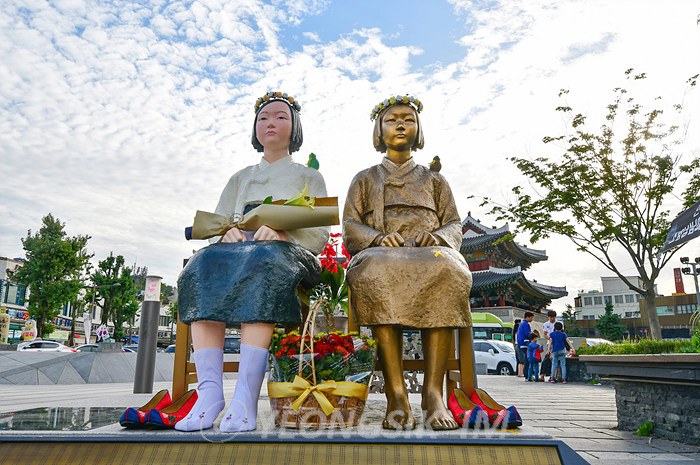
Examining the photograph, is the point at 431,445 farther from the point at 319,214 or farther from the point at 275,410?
the point at 319,214

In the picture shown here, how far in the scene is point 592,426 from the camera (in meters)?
4.07

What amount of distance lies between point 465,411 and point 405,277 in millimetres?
686

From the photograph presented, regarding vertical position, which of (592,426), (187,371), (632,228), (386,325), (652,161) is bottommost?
(592,426)

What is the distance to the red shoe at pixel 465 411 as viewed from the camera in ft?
6.57

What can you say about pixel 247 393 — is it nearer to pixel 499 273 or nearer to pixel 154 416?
pixel 154 416

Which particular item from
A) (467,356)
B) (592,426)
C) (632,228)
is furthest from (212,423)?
(632,228)

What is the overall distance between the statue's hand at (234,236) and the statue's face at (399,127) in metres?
1.08

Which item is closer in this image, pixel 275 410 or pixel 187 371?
pixel 275 410

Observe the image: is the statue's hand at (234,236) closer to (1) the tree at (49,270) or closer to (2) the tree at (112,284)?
(1) the tree at (49,270)

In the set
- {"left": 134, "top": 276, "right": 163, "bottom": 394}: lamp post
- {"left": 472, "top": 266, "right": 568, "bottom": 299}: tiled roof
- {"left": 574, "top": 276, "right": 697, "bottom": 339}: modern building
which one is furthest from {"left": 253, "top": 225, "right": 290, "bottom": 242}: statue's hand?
{"left": 574, "top": 276, "right": 697, "bottom": 339}: modern building

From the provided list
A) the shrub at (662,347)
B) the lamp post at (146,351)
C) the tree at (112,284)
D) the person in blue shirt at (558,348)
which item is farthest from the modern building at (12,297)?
the shrub at (662,347)

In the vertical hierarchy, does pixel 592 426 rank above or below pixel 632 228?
below

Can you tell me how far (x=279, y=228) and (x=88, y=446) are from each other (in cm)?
127

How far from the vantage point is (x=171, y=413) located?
225 cm
